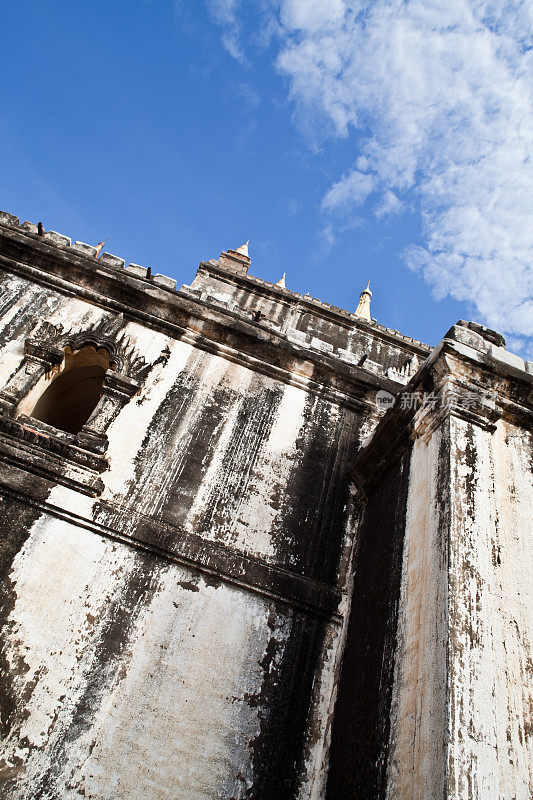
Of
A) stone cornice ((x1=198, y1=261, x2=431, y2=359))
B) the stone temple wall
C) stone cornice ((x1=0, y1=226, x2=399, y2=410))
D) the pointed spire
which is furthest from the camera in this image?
the pointed spire

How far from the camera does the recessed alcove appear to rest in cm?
602

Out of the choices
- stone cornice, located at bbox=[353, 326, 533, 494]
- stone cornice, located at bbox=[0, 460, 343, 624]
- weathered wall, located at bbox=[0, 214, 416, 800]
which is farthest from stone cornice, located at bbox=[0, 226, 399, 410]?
stone cornice, located at bbox=[0, 460, 343, 624]

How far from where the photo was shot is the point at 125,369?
19.3ft

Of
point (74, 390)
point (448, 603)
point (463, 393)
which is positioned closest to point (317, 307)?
point (74, 390)

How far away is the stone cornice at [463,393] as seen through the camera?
433cm

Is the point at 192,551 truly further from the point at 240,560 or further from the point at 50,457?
the point at 50,457

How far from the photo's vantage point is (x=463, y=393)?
437 cm

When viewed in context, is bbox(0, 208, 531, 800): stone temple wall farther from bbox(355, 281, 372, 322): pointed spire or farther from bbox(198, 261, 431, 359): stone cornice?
bbox(355, 281, 372, 322): pointed spire

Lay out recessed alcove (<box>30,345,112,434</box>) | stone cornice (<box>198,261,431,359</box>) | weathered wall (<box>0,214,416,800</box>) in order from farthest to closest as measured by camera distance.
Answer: stone cornice (<box>198,261,431,359</box>)
recessed alcove (<box>30,345,112,434</box>)
weathered wall (<box>0,214,416,800</box>)

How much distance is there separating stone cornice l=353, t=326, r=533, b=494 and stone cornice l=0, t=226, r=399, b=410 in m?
1.58

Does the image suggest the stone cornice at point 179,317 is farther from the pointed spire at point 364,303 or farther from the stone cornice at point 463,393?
the pointed spire at point 364,303

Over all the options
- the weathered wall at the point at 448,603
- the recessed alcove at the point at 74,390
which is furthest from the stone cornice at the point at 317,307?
the weathered wall at the point at 448,603

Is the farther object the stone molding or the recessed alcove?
the recessed alcove

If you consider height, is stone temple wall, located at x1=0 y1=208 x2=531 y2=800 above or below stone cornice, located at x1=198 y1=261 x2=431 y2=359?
below
